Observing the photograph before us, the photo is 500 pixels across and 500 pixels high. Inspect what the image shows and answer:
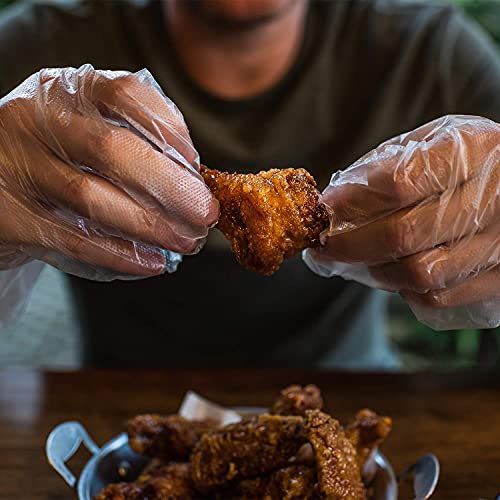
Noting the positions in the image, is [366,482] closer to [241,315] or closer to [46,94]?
[46,94]

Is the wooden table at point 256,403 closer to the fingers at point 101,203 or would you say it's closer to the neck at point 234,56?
the fingers at point 101,203

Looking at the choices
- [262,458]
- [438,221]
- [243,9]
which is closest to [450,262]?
[438,221]

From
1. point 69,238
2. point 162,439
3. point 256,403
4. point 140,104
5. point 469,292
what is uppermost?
point 140,104

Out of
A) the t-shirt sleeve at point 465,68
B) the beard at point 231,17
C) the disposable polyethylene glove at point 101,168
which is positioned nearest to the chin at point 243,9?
the beard at point 231,17

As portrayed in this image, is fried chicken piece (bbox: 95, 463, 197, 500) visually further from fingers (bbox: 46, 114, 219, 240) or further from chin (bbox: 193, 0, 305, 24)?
chin (bbox: 193, 0, 305, 24)

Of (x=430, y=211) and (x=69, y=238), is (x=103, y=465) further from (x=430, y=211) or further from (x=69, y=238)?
(x=430, y=211)

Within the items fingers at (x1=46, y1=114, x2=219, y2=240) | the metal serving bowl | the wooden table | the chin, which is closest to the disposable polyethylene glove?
fingers at (x1=46, y1=114, x2=219, y2=240)
